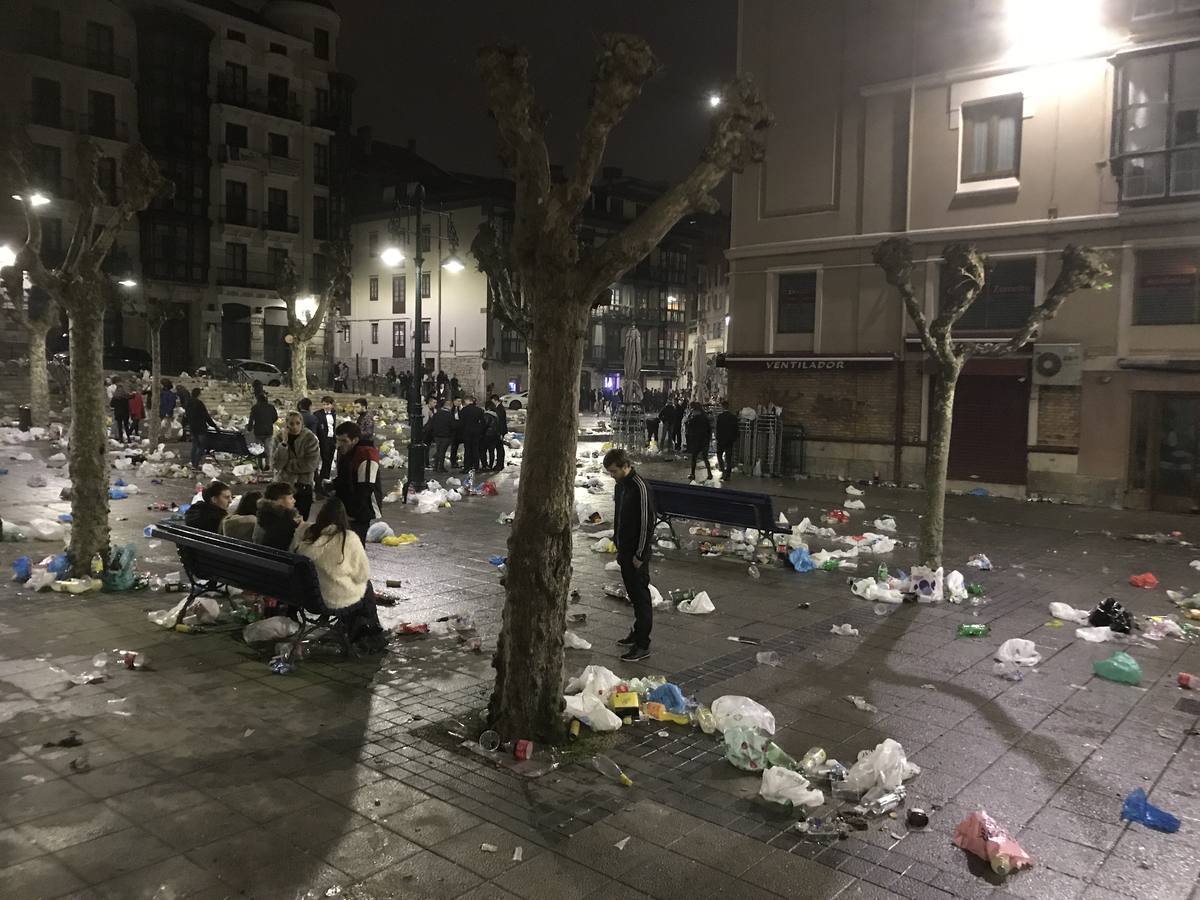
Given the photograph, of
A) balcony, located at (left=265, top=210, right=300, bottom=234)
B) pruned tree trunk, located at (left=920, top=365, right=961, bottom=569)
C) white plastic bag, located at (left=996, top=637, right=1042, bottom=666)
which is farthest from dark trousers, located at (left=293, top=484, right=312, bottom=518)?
balcony, located at (left=265, top=210, right=300, bottom=234)

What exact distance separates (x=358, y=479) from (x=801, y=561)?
5.25 m

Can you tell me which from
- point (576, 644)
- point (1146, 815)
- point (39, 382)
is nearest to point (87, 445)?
point (576, 644)

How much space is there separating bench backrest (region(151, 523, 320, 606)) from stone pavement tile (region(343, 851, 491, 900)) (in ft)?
9.89

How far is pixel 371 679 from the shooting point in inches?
257

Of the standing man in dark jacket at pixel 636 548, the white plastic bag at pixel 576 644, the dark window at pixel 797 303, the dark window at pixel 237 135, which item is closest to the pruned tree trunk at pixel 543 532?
the standing man in dark jacket at pixel 636 548

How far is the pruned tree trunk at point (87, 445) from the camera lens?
9070 mm

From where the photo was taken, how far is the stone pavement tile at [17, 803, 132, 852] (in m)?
4.09

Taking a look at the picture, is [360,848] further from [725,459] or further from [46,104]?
[46,104]

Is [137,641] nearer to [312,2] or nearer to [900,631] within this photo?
[900,631]

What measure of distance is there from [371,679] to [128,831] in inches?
94.0

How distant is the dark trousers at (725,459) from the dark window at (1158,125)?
9.37 metres

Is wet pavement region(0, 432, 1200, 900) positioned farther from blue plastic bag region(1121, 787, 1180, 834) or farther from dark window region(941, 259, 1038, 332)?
dark window region(941, 259, 1038, 332)

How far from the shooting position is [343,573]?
6.89 metres

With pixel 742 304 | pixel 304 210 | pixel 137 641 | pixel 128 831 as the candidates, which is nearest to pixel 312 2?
pixel 304 210
